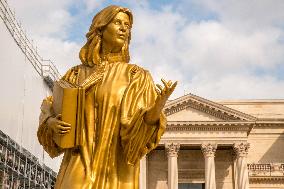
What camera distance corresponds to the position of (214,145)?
122 ft

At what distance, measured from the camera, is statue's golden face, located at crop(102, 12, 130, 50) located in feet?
12.0

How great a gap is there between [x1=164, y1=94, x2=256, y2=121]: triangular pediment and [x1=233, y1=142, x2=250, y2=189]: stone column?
179cm

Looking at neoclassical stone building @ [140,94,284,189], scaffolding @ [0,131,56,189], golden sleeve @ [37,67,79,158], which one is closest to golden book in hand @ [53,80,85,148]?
golden sleeve @ [37,67,79,158]

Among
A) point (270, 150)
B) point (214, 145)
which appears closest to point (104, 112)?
point (214, 145)

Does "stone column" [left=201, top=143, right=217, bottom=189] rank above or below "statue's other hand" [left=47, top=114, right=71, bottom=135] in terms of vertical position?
above

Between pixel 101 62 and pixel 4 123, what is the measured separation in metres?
16.8

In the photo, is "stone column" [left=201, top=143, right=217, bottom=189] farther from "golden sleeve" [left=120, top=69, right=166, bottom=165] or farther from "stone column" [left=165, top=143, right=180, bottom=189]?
"golden sleeve" [left=120, top=69, right=166, bottom=165]

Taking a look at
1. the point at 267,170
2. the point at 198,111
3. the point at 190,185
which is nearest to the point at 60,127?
the point at 198,111

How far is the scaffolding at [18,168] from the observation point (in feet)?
62.7

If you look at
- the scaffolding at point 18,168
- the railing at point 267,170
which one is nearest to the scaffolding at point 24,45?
the scaffolding at point 18,168

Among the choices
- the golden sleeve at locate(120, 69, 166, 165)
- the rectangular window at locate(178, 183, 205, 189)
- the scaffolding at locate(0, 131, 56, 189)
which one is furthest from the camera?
the rectangular window at locate(178, 183, 205, 189)

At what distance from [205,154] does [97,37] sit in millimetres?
34149

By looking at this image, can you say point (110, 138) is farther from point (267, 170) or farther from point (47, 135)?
point (267, 170)

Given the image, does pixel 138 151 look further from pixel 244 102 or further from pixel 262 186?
pixel 244 102
